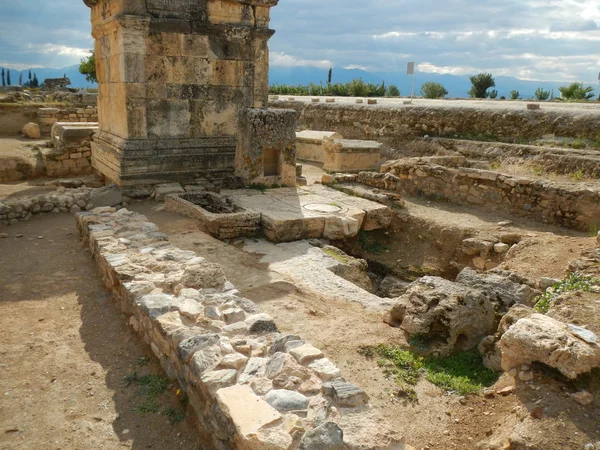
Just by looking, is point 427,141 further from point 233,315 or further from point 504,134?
point 233,315

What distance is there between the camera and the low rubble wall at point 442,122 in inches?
456

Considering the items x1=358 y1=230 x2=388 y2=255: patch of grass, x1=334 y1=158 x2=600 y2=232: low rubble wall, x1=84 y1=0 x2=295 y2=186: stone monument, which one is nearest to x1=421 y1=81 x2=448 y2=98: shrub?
x1=334 y1=158 x2=600 y2=232: low rubble wall

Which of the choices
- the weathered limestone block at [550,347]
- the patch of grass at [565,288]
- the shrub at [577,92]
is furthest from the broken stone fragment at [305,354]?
the shrub at [577,92]

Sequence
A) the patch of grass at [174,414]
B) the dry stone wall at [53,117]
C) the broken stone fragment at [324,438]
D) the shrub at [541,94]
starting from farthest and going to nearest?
the shrub at [541,94] → the dry stone wall at [53,117] → the patch of grass at [174,414] → the broken stone fragment at [324,438]

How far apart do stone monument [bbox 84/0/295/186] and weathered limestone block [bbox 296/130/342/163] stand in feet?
18.4

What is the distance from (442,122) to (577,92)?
929cm

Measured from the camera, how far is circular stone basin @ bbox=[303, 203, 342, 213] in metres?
7.97

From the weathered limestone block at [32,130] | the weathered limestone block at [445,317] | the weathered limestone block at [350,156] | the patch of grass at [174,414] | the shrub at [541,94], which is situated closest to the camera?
the patch of grass at [174,414]

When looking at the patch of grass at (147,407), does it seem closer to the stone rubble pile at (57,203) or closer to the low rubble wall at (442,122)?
the stone rubble pile at (57,203)

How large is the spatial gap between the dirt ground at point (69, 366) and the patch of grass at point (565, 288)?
3.25 m

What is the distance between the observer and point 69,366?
3.82m

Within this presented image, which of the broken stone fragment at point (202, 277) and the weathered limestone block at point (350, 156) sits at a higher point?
the weathered limestone block at point (350, 156)

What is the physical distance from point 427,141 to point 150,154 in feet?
27.0

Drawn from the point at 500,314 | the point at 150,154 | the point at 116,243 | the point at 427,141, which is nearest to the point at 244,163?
the point at 150,154
